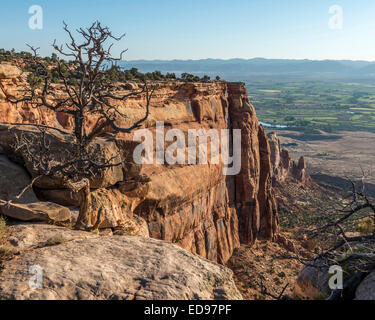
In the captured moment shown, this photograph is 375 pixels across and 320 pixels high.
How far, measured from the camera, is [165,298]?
324 inches

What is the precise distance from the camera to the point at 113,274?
29.5ft

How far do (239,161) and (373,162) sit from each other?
93467mm

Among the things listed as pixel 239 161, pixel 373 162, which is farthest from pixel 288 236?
pixel 373 162

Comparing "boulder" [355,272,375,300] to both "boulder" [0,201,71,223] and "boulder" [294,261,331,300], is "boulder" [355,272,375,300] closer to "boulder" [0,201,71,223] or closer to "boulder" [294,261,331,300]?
"boulder" [294,261,331,300]

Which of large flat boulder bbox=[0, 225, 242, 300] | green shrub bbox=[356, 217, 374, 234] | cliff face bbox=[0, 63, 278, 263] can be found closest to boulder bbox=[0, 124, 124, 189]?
cliff face bbox=[0, 63, 278, 263]

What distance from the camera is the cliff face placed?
21.8m

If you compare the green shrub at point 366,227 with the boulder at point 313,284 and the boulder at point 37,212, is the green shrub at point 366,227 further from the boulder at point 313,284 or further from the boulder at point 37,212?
the boulder at point 37,212

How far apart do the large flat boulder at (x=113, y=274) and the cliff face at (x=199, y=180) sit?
17.8ft

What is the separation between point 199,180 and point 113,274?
2167 cm

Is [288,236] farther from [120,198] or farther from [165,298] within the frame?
[165,298]

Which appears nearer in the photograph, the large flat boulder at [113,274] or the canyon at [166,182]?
the large flat boulder at [113,274]

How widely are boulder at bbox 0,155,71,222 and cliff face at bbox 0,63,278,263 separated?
118cm

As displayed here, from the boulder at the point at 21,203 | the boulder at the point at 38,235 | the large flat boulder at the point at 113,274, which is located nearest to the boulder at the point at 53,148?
the boulder at the point at 21,203

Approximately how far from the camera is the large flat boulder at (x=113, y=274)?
811 centimetres
